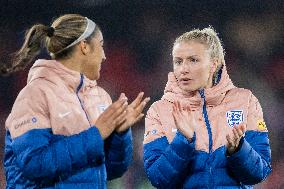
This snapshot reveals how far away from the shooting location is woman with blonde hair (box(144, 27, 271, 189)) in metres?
2.39

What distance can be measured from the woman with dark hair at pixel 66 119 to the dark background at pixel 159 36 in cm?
378

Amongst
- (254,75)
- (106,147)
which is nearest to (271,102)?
(254,75)

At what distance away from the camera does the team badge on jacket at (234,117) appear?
2.51 meters

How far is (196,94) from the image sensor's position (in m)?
2.56

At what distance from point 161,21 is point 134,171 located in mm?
1703

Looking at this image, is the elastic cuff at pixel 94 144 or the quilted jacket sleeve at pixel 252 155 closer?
the elastic cuff at pixel 94 144

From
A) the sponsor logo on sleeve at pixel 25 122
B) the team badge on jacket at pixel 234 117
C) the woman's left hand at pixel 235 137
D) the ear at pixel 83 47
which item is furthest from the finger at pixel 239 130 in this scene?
the sponsor logo on sleeve at pixel 25 122

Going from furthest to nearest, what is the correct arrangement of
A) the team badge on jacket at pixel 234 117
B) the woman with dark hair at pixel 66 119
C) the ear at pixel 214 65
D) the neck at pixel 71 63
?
the ear at pixel 214 65
the team badge on jacket at pixel 234 117
the neck at pixel 71 63
the woman with dark hair at pixel 66 119

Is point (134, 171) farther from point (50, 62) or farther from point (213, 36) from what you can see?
point (50, 62)

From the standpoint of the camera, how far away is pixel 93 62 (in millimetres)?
2348

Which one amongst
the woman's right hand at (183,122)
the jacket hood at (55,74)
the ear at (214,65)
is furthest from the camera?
the ear at (214,65)

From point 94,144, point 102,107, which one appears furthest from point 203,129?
point 94,144

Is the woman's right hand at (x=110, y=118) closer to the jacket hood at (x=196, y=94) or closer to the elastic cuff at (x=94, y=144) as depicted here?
the elastic cuff at (x=94, y=144)

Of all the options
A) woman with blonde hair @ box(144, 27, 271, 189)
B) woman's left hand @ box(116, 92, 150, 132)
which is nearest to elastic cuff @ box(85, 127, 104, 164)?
woman's left hand @ box(116, 92, 150, 132)
